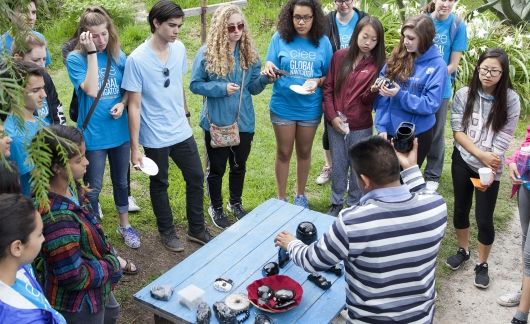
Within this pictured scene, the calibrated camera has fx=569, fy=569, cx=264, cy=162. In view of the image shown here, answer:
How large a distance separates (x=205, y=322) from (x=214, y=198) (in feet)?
6.49

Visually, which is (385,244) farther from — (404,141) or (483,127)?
(483,127)

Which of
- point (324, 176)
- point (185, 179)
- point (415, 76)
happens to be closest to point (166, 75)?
point (185, 179)

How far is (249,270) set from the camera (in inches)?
131

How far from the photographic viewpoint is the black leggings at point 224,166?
14.8ft

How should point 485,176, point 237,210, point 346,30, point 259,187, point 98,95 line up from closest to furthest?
point 485,176, point 98,95, point 346,30, point 237,210, point 259,187

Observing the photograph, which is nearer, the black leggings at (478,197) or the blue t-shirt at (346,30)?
the black leggings at (478,197)

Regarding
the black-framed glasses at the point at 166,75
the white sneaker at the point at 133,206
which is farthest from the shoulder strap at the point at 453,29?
the white sneaker at the point at 133,206

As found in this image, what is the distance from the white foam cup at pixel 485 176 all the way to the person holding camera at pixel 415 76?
2.08 feet

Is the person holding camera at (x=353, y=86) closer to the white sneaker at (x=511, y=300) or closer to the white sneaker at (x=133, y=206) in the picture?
the white sneaker at (x=511, y=300)

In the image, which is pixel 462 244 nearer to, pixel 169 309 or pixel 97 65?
pixel 169 309

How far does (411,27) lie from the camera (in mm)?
4059

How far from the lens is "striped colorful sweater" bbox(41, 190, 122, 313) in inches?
95.4

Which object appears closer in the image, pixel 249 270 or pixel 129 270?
pixel 249 270

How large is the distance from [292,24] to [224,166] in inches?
48.9
